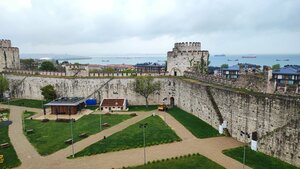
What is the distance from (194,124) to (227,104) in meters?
5.70

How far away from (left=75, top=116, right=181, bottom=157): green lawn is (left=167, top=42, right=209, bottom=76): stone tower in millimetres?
16416

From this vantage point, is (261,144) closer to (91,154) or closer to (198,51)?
(91,154)

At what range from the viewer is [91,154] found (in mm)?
21609

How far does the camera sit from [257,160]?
19.5 metres

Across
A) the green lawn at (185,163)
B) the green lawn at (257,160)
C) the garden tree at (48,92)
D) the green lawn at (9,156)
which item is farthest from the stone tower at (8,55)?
the green lawn at (257,160)

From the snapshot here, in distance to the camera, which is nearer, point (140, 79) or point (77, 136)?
point (77, 136)

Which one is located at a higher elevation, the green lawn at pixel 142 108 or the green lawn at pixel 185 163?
the green lawn at pixel 142 108

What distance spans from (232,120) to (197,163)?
783 cm

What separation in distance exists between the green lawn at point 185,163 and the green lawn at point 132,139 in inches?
162

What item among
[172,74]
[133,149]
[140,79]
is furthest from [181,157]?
[172,74]

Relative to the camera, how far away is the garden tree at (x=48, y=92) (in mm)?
43125

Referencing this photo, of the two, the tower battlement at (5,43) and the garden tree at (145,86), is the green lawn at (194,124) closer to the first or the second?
the garden tree at (145,86)

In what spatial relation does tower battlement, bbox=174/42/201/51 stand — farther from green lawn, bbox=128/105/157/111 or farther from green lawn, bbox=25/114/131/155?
green lawn, bbox=25/114/131/155

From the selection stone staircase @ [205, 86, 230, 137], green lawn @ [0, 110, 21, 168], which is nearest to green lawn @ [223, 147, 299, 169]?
stone staircase @ [205, 86, 230, 137]
